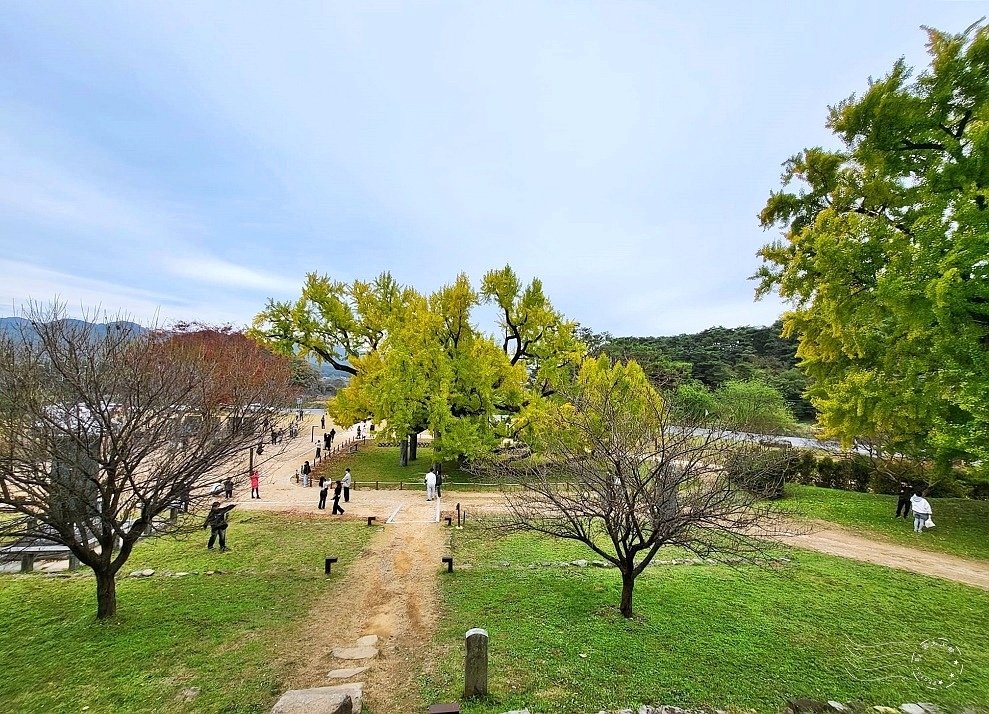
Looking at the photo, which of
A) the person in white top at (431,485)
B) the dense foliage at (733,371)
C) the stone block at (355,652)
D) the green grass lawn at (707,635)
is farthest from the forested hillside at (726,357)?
the stone block at (355,652)

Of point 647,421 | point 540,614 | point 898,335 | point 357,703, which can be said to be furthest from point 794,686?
point 898,335

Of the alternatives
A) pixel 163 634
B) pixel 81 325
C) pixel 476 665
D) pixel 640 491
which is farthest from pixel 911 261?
pixel 81 325

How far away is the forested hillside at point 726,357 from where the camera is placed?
1688 inches

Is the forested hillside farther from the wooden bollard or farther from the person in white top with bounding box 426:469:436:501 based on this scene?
the wooden bollard

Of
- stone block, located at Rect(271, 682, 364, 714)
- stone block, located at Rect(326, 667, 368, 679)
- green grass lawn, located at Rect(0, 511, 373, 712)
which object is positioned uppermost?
stone block, located at Rect(271, 682, 364, 714)

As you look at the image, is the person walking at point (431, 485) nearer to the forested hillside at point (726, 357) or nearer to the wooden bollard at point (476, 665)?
the wooden bollard at point (476, 665)

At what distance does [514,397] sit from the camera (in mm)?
22188

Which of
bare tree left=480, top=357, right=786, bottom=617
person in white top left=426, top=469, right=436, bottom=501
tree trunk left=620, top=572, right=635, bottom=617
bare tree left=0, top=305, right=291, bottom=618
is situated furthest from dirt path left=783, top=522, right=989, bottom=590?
bare tree left=0, top=305, right=291, bottom=618

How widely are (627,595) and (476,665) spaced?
11.8 feet

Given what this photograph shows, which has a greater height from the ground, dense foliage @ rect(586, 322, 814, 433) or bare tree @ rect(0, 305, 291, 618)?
dense foliage @ rect(586, 322, 814, 433)

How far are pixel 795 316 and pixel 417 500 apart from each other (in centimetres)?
1691

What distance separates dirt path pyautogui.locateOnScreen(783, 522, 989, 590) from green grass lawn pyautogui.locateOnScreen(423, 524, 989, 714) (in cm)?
96

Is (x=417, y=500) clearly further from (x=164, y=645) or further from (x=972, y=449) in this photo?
(x=972, y=449)

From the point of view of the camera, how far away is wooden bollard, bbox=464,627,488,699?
18.9 ft
